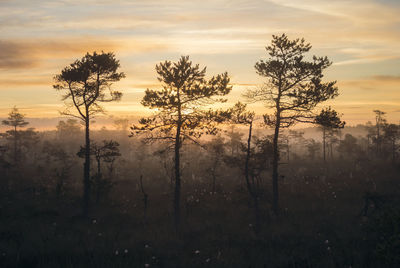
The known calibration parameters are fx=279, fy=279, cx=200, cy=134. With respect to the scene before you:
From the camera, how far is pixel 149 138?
1606 centimetres

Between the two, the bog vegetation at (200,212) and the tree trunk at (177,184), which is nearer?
the bog vegetation at (200,212)

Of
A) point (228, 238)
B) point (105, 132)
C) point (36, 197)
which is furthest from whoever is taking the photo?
point (105, 132)

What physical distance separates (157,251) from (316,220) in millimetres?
10072

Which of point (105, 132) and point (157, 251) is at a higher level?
point (105, 132)

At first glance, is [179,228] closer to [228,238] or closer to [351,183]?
[228,238]

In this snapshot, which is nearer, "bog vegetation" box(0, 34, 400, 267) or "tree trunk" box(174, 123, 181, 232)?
"bog vegetation" box(0, 34, 400, 267)

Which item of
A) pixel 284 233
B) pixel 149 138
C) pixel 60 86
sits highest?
pixel 60 86

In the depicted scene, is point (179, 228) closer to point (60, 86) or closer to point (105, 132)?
point (60, 86)

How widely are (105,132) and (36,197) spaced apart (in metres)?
88.1

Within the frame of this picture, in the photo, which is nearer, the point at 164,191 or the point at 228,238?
the point at 228,238

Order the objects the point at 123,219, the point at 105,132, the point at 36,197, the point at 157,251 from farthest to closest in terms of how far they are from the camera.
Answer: the point at 105,132
the point at 36,197
the point at 123,219
the point at 157,251

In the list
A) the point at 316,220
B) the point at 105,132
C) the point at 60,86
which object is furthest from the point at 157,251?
the point at 105,132

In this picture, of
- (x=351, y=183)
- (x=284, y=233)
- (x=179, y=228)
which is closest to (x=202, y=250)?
(x=179, y=228)

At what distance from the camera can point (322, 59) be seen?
17.0 meters
